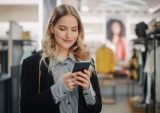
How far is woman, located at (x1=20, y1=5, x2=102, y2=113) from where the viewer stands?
4.79 feet

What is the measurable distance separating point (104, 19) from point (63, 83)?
7831mm

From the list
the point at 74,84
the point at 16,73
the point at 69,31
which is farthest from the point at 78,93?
the point at 16,73

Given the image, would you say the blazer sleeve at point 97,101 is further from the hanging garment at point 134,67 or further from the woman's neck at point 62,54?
the hanging garment at point 134,67

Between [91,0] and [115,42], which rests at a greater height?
[91,0]

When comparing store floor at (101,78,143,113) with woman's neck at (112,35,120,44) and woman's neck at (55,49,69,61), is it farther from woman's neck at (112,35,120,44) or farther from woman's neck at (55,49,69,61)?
woman's neck at (55,49,69,61)

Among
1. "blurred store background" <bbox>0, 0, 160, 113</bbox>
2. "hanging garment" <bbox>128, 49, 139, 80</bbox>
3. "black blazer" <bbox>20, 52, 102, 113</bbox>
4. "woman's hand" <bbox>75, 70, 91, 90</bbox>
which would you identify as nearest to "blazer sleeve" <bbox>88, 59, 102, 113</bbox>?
"black blazer" <bbox>20, 52, 102, 113</bbox>

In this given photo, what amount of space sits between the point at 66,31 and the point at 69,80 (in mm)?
263

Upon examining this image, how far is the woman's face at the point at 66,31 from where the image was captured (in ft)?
5.01

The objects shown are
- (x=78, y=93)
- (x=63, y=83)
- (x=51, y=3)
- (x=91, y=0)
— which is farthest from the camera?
(x=91, y=0)

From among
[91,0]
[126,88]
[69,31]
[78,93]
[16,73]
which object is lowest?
[126,88]

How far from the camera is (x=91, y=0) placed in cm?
709

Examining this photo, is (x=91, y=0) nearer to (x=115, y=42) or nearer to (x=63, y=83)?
(x=115, y=42)

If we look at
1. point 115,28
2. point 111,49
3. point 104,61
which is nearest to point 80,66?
point 104,61

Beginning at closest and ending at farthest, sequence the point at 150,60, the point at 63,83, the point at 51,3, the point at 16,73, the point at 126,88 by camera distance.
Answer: the point at 63,83
the point at 51,3
the point at 150,60
the point at 16,73
the point at 126,88
